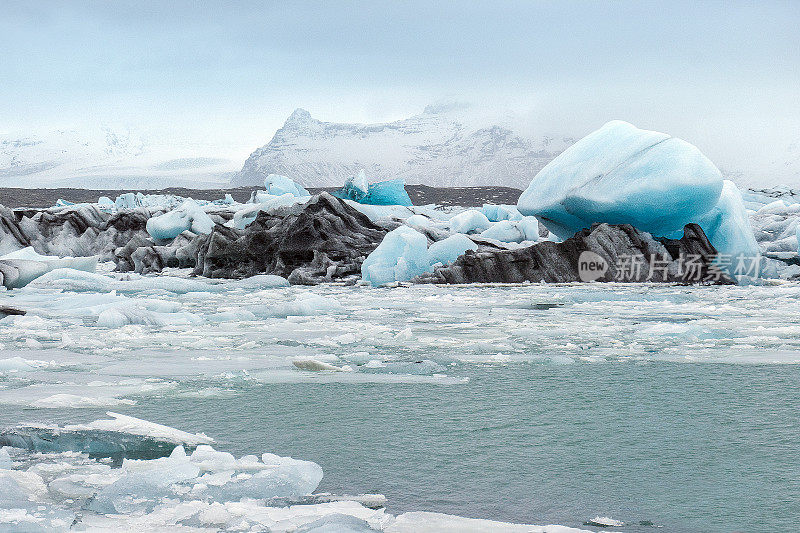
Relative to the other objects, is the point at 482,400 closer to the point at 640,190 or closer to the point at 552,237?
the point at 640,190

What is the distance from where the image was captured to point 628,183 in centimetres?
1335

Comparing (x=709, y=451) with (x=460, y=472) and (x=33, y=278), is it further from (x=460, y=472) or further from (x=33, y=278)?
(x=33, y=278)

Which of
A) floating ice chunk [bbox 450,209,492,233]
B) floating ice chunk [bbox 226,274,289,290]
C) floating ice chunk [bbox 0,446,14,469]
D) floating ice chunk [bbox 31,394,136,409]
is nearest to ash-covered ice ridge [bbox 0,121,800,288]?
floating ice chunk [bbox 226,274,289,290]

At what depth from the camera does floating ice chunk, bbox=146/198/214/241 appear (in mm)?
19656

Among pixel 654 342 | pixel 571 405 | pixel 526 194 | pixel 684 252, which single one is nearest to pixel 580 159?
pixel 526 194

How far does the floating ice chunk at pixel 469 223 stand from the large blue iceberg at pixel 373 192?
385cm

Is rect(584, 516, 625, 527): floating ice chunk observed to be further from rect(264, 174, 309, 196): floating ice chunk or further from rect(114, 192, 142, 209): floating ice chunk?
rect(114, 192, 142, 209): floating ice chunk

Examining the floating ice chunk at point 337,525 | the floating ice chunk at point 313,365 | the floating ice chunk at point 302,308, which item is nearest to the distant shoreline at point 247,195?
the floating ice chunk at point 302,308

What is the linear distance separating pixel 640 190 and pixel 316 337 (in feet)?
26.7

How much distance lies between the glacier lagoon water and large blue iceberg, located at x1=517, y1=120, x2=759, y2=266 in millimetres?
5276

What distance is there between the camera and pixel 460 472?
111 inches

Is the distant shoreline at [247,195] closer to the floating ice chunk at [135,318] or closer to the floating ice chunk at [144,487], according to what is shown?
the floating ice chunk at [135,318]

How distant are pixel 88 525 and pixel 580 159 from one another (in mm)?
13197

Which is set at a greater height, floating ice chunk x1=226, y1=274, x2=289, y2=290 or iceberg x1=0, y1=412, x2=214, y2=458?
iceberg x1=0, y1=412, x2=214, y2=458
